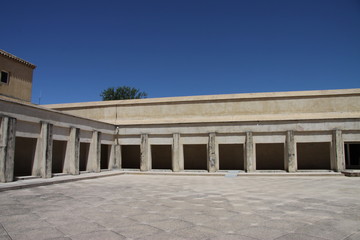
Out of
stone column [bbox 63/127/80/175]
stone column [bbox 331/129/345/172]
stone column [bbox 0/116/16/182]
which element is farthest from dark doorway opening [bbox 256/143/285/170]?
stone column [bbox 0/116/16/182]

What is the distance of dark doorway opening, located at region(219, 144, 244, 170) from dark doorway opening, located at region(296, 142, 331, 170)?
4512 millimetres

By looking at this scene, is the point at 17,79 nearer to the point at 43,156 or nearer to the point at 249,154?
the point at 43,156

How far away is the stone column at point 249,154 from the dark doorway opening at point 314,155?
5.02 m

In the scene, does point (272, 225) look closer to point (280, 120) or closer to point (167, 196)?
point (167, 196)

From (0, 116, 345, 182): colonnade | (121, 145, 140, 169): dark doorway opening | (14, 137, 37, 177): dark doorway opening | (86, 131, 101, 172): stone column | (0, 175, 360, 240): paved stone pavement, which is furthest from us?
(121, 145, 140, 169): dark doorway opening

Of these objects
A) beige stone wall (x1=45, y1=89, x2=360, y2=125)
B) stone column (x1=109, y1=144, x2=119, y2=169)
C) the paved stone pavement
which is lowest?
the paved stone pavement

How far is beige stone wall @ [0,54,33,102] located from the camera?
18.7 m

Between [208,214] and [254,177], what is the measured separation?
38.6ft

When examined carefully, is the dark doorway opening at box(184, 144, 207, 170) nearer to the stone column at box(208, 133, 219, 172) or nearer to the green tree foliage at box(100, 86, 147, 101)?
the stone column at box(208, 133, 219, 172)

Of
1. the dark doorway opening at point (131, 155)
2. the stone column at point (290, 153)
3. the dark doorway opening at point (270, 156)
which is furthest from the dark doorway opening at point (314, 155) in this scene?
the dark doorway opening at point (131, 155)

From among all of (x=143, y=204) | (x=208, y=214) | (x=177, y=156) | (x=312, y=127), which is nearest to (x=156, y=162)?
(x=177, y=156)

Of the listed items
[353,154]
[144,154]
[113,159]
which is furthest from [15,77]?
[353,154]

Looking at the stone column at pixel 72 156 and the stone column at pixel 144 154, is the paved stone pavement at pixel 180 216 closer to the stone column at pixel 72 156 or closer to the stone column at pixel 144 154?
the stone column at pixel 72 156

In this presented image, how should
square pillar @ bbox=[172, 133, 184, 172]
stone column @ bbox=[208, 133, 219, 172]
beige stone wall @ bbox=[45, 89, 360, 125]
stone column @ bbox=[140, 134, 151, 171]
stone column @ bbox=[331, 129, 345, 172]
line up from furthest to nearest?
beige stone wall @ bbox=[45, 89, 360, 125]
stone column @ bbox=[140, 134, 151, 171]
square pillar @ bbox=[172, 133, 184, 172]
stone column @ bbox=[208, 133, 219, 172]
stone column @ bbox=[331, 129, 345, 172]
